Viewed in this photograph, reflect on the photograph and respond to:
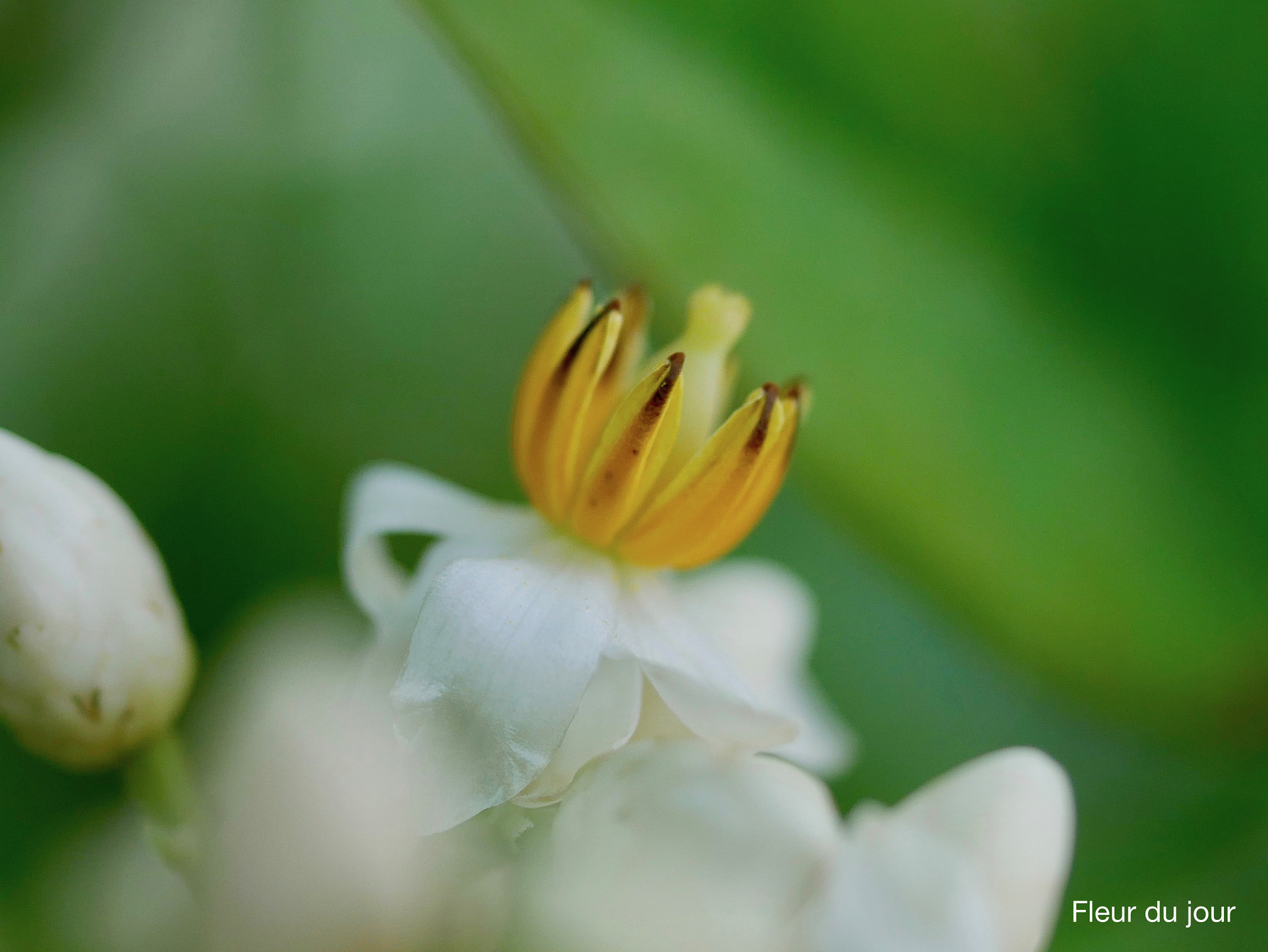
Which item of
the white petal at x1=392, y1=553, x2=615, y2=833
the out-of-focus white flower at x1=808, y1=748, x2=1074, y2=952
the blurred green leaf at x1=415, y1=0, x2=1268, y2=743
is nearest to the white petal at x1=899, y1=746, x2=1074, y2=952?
the out-of-focus white flower at x1=808, y1=748, x2=1074, y2=952

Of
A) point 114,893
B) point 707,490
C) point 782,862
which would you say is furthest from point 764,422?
point 114,893

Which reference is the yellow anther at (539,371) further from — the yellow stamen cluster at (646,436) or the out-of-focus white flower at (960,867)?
the out-of-focus white flower at (960,867)

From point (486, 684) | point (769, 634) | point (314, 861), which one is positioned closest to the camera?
point (314, 861)

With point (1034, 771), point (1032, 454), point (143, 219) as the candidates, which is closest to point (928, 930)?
point (1034, 771)

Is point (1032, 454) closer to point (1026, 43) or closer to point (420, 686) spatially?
point (1026, 43)

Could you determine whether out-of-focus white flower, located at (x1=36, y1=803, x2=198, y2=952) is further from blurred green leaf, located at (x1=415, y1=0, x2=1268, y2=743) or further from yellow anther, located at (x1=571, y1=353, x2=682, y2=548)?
blurred green leaf, located at (x1=415, y1=0, x2=1268, y2=743)

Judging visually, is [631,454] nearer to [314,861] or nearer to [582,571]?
[582,571]
